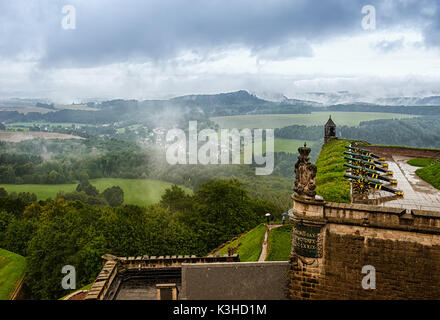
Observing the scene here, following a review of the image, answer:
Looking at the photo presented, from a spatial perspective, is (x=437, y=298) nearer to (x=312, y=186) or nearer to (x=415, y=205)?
(x=415, y=205)

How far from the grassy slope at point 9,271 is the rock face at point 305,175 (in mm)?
39816

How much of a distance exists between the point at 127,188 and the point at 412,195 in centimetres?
11296

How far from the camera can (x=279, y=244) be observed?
33469 millimetres

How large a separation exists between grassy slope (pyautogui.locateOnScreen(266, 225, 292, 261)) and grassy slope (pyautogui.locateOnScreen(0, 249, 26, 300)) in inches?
1269

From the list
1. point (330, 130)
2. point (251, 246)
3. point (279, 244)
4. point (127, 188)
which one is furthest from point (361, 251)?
point (127, 188)

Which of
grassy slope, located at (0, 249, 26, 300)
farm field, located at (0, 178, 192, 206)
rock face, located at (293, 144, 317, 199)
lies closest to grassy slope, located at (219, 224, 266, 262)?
rock face, located at (293, 144, 317, 199)

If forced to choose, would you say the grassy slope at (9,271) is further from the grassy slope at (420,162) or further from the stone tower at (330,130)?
the stone tower at (330,130)

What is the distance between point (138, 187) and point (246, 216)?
77685 millimetres

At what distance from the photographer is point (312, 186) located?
14969 mm

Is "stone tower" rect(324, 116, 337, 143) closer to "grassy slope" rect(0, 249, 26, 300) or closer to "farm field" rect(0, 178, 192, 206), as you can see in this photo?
"grassy slope" rect(0, 249, 26, 300)

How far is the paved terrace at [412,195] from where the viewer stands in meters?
17.9

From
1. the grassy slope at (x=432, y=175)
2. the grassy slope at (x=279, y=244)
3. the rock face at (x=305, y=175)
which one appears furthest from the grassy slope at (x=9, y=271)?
the grassy slope at (x=432, y=175)

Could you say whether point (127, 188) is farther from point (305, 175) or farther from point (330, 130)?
point (305, 175)
